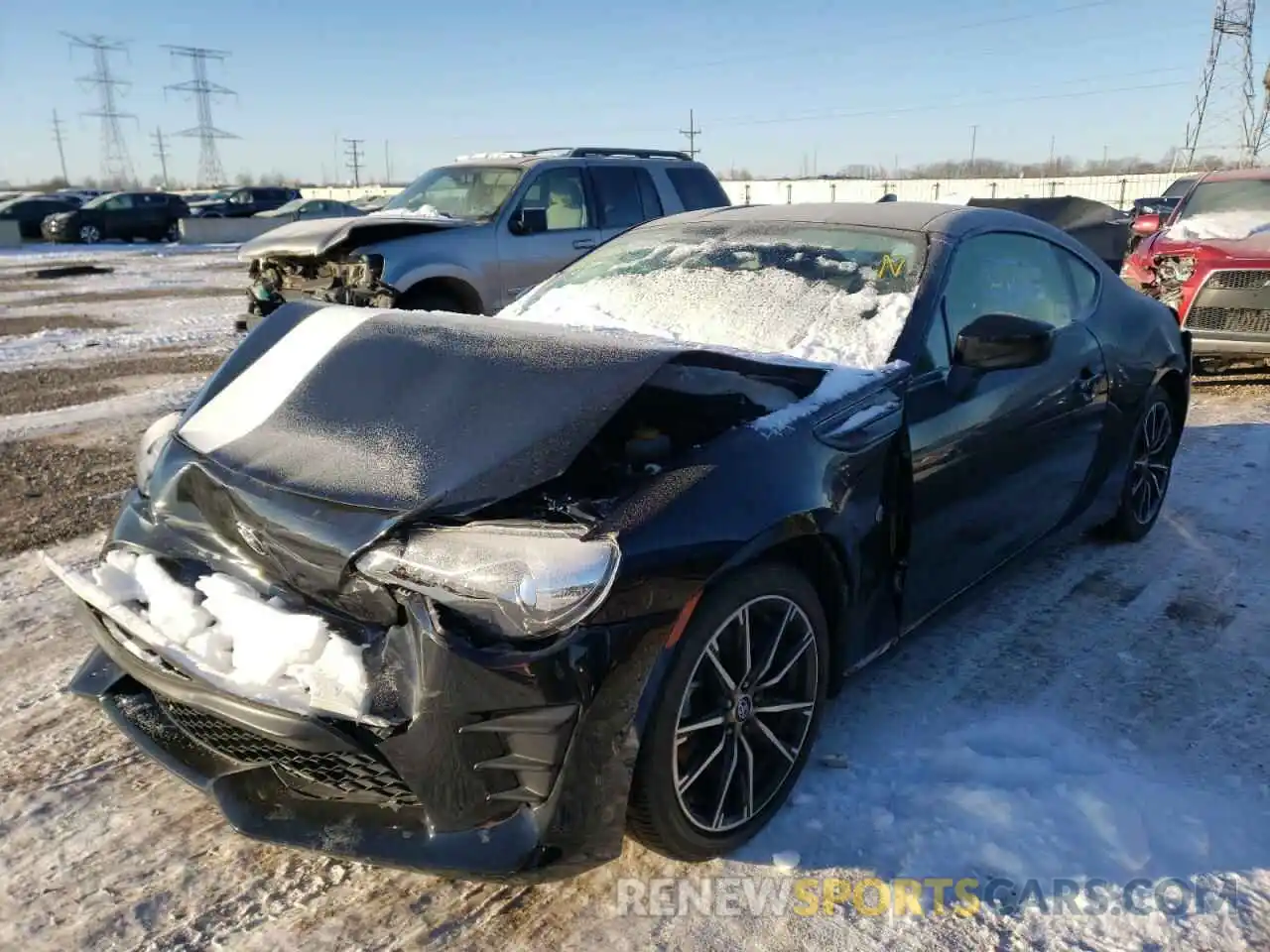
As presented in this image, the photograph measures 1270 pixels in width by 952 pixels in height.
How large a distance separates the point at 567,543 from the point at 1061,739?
1.87 m

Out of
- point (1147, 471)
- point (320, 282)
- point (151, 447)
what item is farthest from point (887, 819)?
point (320, 282)

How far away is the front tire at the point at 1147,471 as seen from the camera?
4.54 m

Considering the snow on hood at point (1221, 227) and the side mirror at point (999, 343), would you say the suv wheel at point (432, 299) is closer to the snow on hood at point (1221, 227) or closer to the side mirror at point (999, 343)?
the side mirror at point (999, 343)

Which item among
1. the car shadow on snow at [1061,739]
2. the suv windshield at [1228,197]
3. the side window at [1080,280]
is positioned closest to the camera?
the car shadow on snow at [1061,739]

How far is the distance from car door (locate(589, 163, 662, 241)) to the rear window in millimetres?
331

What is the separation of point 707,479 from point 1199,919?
1.58 metres

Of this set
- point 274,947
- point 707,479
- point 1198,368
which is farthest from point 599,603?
point 1198,368

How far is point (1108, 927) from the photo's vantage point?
2.27 meters

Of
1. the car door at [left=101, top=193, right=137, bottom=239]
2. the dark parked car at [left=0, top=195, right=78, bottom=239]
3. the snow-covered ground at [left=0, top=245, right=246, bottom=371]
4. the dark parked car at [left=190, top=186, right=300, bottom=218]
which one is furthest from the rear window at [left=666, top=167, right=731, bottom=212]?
the dark parked car at [left=190, top=186, right=300, bottom=218]

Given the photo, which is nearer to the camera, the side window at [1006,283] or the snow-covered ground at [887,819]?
the snow-covered ground at [887,819]

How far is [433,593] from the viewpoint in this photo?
211cm

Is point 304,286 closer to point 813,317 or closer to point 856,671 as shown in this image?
point 813,317

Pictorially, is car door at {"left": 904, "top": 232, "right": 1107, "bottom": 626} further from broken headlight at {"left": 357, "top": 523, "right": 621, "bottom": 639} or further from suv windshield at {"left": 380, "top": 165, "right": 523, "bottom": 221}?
suv windshield at {"left": 380, "top": 165, "right": 523, "bottom": 221}

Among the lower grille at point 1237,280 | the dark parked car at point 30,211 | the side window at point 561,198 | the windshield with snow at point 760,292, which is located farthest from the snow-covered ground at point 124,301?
the lower grille at point 1237,280
